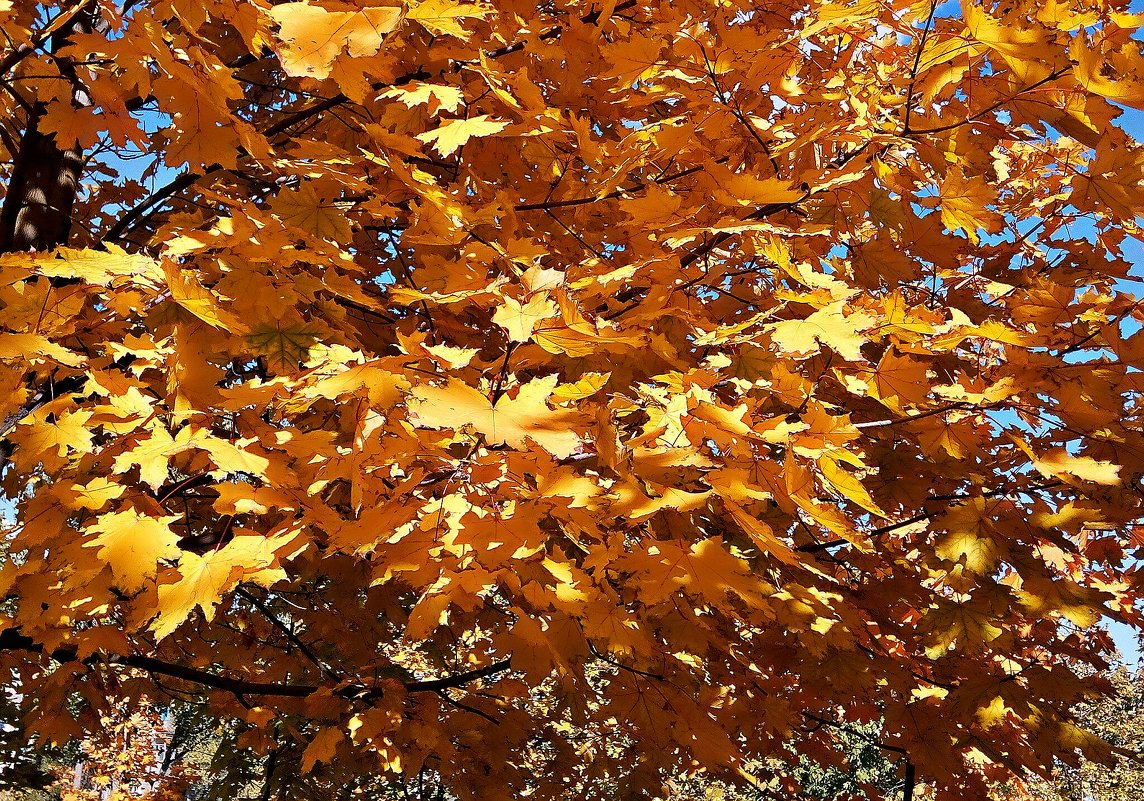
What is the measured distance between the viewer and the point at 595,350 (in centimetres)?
181

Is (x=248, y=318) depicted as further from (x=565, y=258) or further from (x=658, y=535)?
(x=658, y=535)

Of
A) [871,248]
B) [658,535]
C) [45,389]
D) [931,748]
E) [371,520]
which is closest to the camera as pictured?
[371,520]

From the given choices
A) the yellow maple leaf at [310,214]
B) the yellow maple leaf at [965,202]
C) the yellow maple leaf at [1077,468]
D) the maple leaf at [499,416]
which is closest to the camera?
the maple leaf at [499,416]

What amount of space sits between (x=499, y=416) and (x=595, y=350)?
0.64 metres

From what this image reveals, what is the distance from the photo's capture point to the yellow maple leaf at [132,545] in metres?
1.47

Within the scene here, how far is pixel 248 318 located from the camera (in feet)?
5.91

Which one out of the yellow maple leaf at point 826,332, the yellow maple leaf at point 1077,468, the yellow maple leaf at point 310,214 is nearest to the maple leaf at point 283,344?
the yellow maple leaf at point 310,214

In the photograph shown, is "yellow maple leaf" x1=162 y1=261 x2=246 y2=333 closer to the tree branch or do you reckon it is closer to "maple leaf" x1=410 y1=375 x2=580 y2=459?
"maple leaf" x1=410 y1=375 x2=580 y2=459

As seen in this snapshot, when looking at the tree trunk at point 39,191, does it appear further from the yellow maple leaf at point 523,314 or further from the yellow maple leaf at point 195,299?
the yellow maple leaf at point 523,314

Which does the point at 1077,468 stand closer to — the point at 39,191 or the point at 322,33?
the point at 322,33

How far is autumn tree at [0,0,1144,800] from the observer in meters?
1.49

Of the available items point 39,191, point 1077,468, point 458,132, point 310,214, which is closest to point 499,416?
point 458,132

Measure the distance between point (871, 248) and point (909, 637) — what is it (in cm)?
185

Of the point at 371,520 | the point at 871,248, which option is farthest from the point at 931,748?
the point at 371,520
